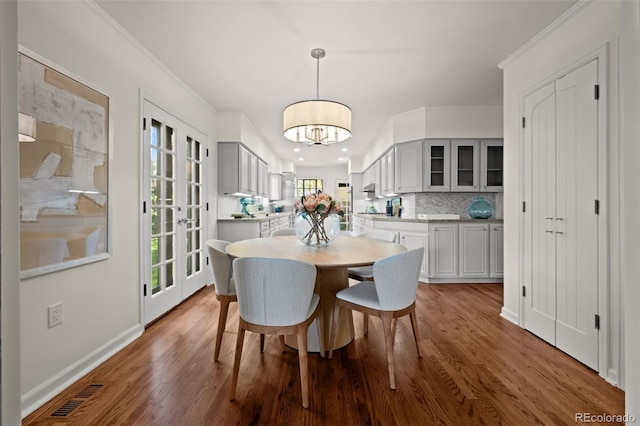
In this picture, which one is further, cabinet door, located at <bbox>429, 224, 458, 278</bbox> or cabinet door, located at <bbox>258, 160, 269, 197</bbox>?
cabinet door, located at <bbox>258, 160, 269, 197</bbox>

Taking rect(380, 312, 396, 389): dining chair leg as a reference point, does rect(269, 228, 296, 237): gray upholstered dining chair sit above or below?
above

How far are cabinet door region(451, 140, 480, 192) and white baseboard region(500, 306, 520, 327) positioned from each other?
1973 millimetres

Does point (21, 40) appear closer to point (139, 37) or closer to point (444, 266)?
point (139, 37)

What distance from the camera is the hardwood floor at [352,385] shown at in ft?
5.09

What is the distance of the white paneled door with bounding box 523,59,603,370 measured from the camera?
6.63ft

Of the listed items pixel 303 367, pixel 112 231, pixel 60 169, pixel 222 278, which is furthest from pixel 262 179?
pixel 303 367

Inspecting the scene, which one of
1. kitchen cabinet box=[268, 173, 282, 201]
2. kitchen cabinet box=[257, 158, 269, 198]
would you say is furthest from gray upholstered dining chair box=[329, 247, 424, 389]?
kitchen cabinet box=[268, 173, 282, 201]

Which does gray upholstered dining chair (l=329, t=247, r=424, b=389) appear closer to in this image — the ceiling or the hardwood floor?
the hardwood floor

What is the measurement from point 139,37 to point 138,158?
3.36 feet

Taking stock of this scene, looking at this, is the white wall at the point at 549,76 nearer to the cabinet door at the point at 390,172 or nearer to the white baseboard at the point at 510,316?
the white baseboard at the point at 510,316

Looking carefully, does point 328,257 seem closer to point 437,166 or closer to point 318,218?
point 318,218

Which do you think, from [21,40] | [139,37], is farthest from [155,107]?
[21,40]

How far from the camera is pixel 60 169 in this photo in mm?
1816

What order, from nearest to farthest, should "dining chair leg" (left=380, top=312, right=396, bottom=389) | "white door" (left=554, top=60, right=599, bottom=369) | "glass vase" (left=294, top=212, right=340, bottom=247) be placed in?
"dining chair leg" (left=380, top=312, right=396, bottom=389) → "white door" (left=554, top=60, right=599, bottom=369) → "glass vase" (left=294, top=212, right=340, bottom=247)
